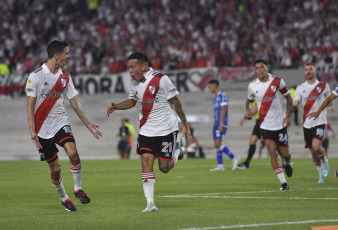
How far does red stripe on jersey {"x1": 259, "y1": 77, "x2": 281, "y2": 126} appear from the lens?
47.4 feet

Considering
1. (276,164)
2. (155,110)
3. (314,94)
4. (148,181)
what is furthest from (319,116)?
(148,181)

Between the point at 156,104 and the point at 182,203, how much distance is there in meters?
1.77

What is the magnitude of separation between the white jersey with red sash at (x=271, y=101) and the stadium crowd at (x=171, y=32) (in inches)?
689

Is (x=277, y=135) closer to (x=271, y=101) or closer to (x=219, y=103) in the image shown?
(x=271, y=101)

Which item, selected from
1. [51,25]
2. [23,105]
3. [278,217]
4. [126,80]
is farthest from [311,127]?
[51,25]

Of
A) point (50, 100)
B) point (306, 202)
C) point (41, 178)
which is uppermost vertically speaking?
point (50, 100)

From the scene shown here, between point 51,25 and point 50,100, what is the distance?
31817mm

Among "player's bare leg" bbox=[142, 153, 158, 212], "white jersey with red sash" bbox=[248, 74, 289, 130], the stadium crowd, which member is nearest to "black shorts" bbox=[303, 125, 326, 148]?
"white jersey with red sash" bbox=[248, 74, 289, 130]

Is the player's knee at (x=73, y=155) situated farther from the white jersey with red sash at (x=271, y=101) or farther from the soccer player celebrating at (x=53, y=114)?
the white jersey with red sash at (x=271, y=101)

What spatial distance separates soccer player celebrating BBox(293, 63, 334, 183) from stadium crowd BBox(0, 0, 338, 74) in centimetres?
1582

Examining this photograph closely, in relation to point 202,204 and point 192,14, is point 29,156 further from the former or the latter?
point 202,204

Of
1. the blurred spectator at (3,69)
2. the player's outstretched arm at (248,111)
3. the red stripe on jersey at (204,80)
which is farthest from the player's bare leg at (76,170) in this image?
the blurred spectator at (3,69)

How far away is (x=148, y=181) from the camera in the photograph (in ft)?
33.8

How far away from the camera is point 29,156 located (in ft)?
112
